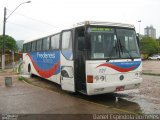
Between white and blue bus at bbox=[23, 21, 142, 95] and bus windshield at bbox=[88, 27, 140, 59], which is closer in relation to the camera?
white and blue bus at bbox=[23, 21, 142, 95]

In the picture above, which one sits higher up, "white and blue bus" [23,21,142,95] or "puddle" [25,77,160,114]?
"white and blue bus" [23,21,142,95]

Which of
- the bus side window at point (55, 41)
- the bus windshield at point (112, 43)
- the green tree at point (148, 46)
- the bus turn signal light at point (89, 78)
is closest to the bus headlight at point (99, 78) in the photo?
the bus turn signal light at point (89, 78)

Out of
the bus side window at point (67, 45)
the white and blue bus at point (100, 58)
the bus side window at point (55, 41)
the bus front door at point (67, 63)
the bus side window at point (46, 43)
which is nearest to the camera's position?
the white and blue bus at point (100, 58)

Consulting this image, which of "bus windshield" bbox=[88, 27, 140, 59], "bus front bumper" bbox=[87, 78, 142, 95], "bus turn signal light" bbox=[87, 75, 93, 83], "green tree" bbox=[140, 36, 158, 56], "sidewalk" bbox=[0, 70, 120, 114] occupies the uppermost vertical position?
"green tree" bbox=[140, 36, 158, 56]

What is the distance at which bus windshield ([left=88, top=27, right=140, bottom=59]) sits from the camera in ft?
34.0

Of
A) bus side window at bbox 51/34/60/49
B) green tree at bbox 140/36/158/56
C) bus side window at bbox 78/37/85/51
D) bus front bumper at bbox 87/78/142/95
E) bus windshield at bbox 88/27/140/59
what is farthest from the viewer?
green tree at bbox 140/36/158/56

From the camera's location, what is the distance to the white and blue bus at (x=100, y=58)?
33.6ft

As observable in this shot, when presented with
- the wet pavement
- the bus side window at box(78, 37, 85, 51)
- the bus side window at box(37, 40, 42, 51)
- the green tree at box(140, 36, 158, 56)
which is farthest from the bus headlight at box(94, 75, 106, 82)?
the green tree at box(140, 36, 158, 56)

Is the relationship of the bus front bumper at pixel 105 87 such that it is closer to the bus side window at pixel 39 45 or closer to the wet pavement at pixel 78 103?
the wet pavement at pixel 78 103

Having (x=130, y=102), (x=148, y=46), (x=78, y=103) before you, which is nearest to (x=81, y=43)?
(x=78, y=103)

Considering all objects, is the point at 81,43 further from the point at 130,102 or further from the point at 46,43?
the point at 46,43

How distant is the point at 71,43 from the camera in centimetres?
1165

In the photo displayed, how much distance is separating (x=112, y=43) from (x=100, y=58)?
84 cm

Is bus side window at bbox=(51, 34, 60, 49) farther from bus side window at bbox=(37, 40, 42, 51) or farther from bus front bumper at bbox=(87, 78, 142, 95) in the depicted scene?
bus front bumper at bbox=(87, 78, 142, 95)
